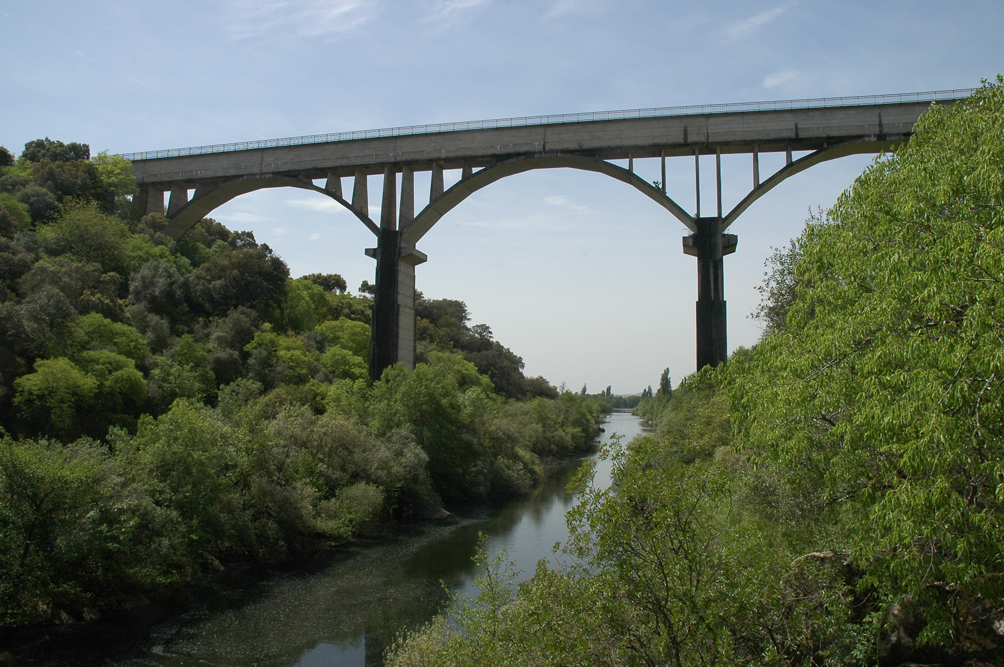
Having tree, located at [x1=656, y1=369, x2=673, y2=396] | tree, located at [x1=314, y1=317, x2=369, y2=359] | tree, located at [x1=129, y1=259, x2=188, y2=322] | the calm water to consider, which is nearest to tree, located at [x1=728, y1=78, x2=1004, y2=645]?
the calm water

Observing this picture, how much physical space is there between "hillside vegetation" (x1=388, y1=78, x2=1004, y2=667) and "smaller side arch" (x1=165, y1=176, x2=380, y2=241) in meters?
20.1

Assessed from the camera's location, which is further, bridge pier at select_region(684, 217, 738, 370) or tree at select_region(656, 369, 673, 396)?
tree at select_region(656, 369, 673, 396)

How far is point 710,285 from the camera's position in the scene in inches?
797

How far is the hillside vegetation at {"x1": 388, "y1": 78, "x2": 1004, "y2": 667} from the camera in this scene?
489cm

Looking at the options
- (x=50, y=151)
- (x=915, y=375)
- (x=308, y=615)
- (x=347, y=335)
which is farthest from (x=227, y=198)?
(x=915, y=375)

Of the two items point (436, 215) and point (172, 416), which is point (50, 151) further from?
point (172, 416)

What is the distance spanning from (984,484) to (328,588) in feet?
43.8

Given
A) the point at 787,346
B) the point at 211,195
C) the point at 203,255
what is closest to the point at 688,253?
the point at 787,346

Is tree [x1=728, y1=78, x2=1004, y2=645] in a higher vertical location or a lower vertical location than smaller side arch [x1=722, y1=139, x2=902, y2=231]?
lower

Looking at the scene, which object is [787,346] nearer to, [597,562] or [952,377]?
[952,377]

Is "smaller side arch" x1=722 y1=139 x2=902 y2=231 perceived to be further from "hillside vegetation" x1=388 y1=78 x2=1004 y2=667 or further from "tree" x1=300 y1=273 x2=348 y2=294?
"tree" x1=300 y1=273 x2=348 y2=294

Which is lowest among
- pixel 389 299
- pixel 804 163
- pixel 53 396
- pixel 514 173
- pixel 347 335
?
pixel 53 396

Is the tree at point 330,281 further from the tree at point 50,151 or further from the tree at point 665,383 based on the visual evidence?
the tree at point 665,383

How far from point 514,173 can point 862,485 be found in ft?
61.8
